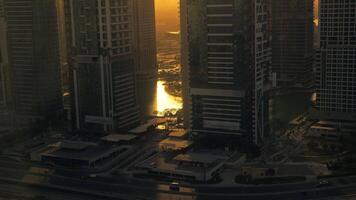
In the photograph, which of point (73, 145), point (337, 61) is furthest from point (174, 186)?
point (337, 61)

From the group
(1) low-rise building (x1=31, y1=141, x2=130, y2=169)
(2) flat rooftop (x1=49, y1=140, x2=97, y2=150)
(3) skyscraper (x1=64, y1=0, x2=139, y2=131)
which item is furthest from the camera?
(3) skyscraper (x1=64, y1=0, x2=139, y2=131)

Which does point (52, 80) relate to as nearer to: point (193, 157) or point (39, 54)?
point (39, 54)

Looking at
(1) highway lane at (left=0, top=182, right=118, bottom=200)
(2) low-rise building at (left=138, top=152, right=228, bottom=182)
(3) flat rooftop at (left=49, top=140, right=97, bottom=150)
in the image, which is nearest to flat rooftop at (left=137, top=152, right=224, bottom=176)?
(2) low-rise building at (left=138, top=152, right=228, bottom=182)

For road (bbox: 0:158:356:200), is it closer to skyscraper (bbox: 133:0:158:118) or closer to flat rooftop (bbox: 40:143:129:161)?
flat rooftop (bbox: 40:143:129:161)

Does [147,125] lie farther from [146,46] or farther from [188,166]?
[146,46]

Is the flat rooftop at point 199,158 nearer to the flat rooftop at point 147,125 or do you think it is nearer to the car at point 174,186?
the car at point 174,186

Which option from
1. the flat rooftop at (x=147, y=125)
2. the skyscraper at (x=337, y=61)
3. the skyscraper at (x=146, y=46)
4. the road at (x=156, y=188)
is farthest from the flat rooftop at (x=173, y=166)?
the skyscraper at (x=146, y=46)
